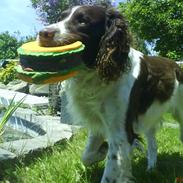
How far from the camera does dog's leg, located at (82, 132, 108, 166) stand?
514 cm

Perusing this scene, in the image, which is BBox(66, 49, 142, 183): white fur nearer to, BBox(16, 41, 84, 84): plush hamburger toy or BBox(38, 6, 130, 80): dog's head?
BBox(38, 6, 130, 80): dog's head

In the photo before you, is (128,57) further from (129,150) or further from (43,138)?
(43,138)

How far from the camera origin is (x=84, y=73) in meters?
4.49

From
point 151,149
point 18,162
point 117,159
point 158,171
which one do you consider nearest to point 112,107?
point 117,159

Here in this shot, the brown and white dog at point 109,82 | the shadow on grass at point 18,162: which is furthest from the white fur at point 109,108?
the shadow on grass at point 18,162

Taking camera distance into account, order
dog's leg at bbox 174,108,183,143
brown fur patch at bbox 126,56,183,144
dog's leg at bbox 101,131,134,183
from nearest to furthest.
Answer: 1. dog's leg at bbox 101,131,134,183
2. brown fur patch at bbox 126,56,183,144
3. dog's leg at bbox 174,108,183,143

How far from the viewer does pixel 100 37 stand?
14.4 feet

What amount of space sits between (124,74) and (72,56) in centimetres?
65

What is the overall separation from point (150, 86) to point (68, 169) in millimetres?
1108

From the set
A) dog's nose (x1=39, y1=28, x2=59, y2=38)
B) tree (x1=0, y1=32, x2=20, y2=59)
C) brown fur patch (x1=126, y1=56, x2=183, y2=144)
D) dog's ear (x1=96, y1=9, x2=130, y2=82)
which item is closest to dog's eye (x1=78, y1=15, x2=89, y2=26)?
dog's ear (x1=96, y1=9, x2=130, y2=82)

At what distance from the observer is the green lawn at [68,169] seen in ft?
15.6

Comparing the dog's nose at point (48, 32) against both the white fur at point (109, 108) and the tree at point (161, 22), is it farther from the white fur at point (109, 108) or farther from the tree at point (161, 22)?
the tree at point (161, 22)

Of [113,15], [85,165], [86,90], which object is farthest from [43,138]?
[113,15]

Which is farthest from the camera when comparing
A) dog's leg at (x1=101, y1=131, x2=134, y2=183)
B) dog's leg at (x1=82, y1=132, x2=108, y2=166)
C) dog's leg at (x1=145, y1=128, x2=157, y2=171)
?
dog's leg at (x1=145, y1=128, x2=157, y2=171)
